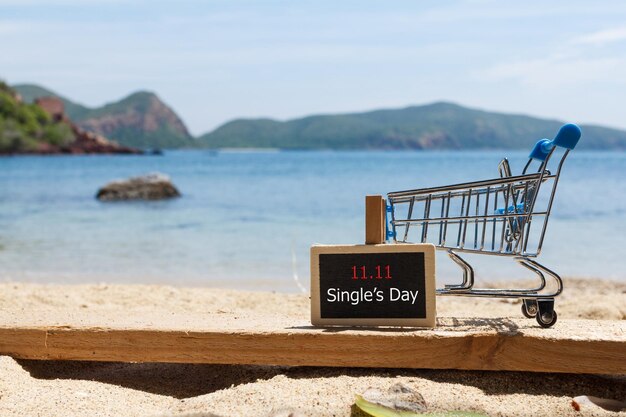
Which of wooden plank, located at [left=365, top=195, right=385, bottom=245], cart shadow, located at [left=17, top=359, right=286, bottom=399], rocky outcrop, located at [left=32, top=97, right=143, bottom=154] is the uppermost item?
rocky outcrop, located at [left=32, top=97, right=143, bottom=154]

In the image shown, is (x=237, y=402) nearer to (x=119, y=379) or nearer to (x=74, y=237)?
(x=119, y=379)

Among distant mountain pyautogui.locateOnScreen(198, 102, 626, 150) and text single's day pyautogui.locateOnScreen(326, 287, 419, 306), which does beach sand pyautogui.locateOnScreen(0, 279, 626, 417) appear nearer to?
text single's day pyautogui.locateOnScreen(326, 287, 419, 306)

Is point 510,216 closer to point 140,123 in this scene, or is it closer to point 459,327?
point 459,327

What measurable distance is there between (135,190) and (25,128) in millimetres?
86911

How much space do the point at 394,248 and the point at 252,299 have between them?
389 cm

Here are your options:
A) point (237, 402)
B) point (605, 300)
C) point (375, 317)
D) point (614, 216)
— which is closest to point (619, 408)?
point (375, 317)

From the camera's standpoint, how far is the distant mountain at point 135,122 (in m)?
164

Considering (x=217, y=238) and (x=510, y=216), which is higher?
(x=510, y=216)

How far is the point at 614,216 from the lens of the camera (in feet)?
65.7

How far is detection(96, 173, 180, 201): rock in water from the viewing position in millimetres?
25953

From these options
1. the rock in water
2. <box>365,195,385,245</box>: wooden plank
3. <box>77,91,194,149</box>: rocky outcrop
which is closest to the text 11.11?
<box>365,195,385,245</box>: wooden plank

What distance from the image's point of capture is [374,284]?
4188mm

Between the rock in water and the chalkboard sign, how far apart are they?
22.5 meters

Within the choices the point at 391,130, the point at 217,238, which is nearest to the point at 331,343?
the point at 217,238
